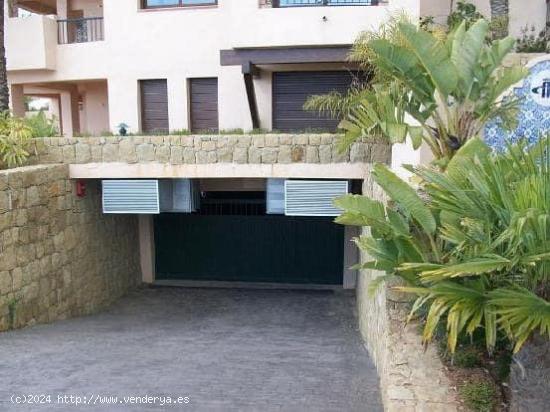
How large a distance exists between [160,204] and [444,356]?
25.9ft

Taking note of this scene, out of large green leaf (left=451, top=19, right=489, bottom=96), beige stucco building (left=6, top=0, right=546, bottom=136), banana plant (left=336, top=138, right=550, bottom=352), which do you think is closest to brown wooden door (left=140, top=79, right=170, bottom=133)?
beige stucco building (left=6, top=0, right=546, bottom=136)

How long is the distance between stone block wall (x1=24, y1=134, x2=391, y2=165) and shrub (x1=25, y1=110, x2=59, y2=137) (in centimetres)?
64

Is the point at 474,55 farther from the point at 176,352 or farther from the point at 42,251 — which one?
the point at 42,251

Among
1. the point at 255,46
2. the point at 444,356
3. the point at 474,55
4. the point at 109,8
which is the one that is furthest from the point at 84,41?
the point at 444,356

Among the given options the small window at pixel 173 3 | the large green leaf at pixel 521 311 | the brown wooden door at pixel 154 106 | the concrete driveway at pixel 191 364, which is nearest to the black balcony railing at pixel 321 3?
the small window at pixel 173 3

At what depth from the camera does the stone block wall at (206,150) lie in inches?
435

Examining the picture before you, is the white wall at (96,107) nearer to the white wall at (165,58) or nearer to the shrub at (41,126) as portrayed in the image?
the white wall at (165,58)

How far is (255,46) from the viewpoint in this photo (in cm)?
1209

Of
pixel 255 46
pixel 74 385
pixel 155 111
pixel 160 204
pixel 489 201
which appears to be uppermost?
pixel 255 46

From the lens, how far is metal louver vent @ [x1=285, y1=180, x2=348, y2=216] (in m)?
11.2

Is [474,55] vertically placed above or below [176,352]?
above

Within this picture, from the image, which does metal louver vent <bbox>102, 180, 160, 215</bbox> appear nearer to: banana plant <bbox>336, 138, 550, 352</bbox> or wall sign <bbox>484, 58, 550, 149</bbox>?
wall sign <bbox>484, 58, 550, 149</bbox>

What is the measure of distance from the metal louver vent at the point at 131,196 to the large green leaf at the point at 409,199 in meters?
7.59

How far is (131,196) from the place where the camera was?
39.0 feet
